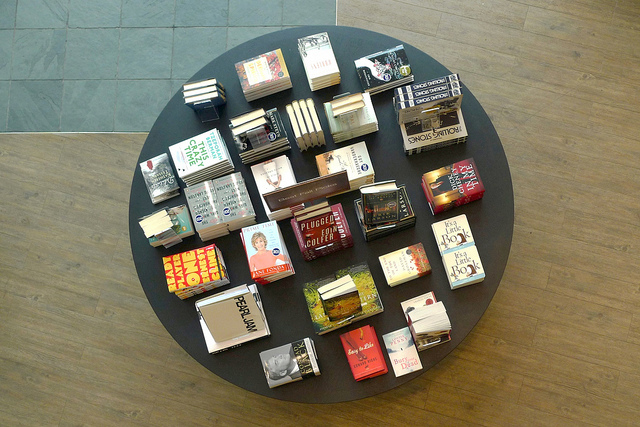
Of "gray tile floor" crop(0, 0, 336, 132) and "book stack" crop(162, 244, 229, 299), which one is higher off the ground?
"gray tile floor" crop(0, 0, 336, 132)

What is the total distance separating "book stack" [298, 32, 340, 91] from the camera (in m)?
2.71

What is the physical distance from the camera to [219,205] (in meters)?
2.61

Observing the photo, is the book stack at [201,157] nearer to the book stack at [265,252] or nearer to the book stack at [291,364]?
the book stack at [265,252]

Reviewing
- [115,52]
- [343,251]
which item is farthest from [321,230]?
[115,52]

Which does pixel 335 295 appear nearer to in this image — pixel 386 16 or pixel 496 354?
pixel 496 354

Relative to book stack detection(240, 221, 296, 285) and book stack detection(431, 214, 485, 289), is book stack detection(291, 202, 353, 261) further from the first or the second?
book stack detection(431, 214, 485, 289)

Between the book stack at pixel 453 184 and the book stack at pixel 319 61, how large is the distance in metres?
0.77

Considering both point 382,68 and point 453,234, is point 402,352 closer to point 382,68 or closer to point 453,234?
point 453,234

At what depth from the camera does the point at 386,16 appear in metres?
3.97

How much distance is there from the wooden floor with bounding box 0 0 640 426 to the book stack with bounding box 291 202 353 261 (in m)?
1.42

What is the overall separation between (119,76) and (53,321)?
200 centimetres

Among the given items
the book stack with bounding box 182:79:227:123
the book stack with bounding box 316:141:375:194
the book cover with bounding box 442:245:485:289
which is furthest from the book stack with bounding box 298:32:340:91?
the book cover with bounding box 442:245:485:289

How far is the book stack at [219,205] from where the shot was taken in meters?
2.59

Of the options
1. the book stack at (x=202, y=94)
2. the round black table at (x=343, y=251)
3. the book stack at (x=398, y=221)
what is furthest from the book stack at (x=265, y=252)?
the book stack at (x=202, y=94)
